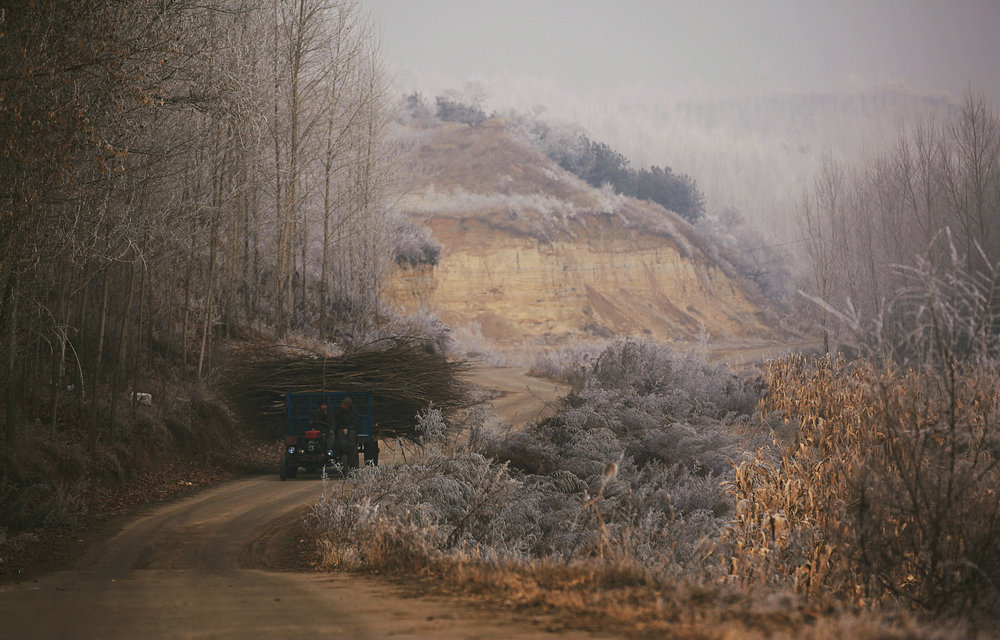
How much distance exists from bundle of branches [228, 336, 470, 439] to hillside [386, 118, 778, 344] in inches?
1203

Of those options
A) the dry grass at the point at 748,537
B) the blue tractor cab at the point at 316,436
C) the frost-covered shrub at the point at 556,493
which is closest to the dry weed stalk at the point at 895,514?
the dry grass at the point at 748,537

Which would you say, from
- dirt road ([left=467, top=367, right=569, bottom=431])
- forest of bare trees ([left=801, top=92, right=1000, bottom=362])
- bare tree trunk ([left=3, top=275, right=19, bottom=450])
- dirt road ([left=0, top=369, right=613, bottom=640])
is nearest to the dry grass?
dirt road ([left=0, top=369, right=613, bottom=640])

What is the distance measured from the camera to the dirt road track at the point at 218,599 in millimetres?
5281

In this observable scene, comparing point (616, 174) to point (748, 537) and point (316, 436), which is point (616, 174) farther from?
point (748, 537)

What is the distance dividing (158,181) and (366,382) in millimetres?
5354

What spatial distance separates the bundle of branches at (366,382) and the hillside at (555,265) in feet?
100

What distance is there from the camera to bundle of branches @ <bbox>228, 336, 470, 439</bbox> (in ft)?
51.2

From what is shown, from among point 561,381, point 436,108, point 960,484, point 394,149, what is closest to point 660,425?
point 960,484

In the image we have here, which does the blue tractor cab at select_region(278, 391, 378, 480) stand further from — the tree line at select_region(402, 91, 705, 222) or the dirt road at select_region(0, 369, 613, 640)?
the tree line at select_region(402, 91, 705, 222)

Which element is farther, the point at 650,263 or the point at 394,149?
the point at 650,263

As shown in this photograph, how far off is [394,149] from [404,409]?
2438 cm

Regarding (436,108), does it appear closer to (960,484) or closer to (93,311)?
(93,311)

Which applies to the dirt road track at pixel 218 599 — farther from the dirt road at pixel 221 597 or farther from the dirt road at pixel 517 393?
the dirt road at pixel 517 393

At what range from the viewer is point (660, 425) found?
16109mm
